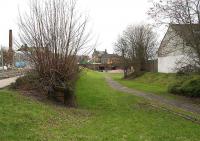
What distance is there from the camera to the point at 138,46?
230ft

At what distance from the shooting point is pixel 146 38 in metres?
70.6

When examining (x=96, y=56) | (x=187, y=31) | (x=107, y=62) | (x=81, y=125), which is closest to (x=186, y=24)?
(x=187, y=31)

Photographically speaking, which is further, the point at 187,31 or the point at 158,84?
the point at 158,84

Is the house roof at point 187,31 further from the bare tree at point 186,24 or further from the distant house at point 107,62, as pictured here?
the distant house at point 107,62

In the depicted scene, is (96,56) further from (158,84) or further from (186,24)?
(186,24)

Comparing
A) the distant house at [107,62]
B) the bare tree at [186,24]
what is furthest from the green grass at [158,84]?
the distant house at [107,62]

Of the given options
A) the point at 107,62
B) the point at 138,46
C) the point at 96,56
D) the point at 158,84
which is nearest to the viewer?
the point at 158,84

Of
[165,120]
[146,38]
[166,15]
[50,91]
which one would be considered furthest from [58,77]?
[146,38]

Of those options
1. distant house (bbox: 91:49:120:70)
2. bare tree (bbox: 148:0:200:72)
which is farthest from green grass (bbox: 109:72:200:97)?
distant house (bbox: 91:49:120:70)

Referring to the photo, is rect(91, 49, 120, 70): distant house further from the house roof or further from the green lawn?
the green lawn

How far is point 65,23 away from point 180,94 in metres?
12.6

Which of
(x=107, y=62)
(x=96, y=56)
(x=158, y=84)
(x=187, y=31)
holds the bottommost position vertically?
(x=158, y=84)

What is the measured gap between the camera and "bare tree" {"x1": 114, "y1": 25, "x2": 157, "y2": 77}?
69750 millimetres

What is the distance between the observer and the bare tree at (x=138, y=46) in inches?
2746
